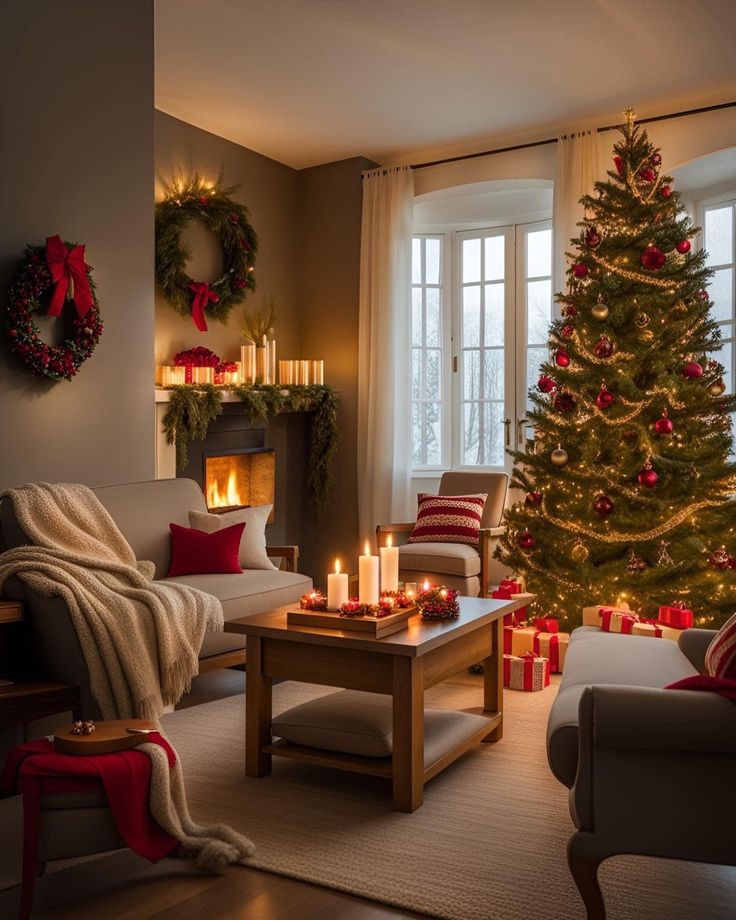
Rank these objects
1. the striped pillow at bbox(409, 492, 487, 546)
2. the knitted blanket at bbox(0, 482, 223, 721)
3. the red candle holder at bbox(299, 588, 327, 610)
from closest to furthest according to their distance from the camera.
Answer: the knitted blanket at bbox(0, 482, 223, 721) < the red candle holder at bbox(299, 588, 327, 610) < the striped pillow at bbox(409, 492, 487, 546)

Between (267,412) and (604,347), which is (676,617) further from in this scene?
(267,412)

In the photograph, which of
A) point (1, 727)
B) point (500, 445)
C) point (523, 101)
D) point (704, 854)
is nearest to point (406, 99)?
point (523, 101)

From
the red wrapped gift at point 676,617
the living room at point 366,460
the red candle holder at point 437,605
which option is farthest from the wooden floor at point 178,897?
the red wrapped gift at point 676,617

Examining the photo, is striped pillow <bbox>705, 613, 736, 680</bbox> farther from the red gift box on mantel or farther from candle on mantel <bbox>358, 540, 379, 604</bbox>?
the red gift box on mantel

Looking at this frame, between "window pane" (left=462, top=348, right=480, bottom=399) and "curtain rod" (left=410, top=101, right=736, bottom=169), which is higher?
"curtain rod" (left=410, top=101, right=736, bottom=169)

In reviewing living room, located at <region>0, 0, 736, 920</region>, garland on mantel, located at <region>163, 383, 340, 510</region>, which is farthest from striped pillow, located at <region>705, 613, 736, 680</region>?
garland on mantel, located at <region>163, 383, 340, 510</region>

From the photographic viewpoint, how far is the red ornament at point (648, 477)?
4.64 metres

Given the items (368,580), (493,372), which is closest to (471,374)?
(493,372)

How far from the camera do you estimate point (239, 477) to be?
6613 millimetres

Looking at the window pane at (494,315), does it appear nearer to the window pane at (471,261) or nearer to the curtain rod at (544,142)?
the window pane at (471,261)

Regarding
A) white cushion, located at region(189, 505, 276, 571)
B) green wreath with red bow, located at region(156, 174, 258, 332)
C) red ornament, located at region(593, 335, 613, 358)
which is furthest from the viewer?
green wreath with red bow, located at region(156, 174, 258, 332)

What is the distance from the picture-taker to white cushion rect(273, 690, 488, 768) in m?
2.96

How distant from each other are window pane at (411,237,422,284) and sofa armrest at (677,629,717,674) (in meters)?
4.62

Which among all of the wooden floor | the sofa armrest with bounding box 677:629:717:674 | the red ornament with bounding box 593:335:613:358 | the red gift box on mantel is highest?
the red ornament with bounding box 593:335:613:358
